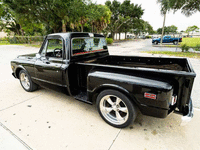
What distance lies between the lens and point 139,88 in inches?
79.1

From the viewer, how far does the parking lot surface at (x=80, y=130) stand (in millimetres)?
2119

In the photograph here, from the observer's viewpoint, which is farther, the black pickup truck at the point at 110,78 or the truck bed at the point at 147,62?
the truck bed at the point at 147,62

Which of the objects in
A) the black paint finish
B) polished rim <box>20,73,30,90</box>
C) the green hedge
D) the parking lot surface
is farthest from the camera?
the green hedge

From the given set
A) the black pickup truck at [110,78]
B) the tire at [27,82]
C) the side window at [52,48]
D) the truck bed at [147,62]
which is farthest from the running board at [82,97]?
the tire at [27,82]

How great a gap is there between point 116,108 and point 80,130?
0.81m

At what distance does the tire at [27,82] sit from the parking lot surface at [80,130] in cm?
72

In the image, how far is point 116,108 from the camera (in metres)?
2.45

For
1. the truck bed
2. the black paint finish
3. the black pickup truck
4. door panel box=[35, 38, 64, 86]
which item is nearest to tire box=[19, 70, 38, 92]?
the black pickup truck

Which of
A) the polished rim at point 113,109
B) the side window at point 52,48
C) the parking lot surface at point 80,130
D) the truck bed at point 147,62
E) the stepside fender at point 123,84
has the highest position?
the side window at point 52,48

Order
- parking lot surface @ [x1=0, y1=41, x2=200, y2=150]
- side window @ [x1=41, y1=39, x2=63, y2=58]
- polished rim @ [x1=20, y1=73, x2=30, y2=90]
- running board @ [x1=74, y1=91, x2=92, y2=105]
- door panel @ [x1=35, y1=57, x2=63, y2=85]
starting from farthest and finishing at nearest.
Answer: polished rim @ [x1=20, y1=73, x2=30, y2=90], side window @ [x1=41, y1=39, x2=63, y2=58], door panel @ [x1=35, y1=57, x2=63, y2=85], running board @ [x1=74, y1=91, x2=92, y2=105], parking lot surface @ [x1=0, y1=41, x2=200, y2=150]

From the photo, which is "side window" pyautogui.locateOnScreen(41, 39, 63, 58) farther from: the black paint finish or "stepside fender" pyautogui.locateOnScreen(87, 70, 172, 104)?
"stepside fender" pyautogui.locateOnScreen(87, 70, 172, 104)

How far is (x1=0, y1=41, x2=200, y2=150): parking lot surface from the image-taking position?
6.95 feet

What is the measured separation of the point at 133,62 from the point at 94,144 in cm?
234

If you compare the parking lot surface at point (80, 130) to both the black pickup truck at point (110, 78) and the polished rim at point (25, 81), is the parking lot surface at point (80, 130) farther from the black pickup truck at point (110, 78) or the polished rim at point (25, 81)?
the polished rim at point (25, 81)
